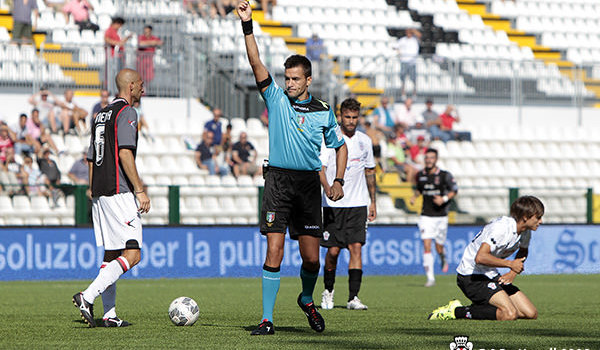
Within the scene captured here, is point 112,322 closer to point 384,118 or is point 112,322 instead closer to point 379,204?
point 379,204

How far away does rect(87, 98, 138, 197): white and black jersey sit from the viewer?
344 inches

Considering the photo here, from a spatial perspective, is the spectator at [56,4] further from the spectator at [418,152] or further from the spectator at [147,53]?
the spectator at [418,152]

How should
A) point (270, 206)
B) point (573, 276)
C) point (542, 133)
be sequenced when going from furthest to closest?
1. point (542, 133)
2. point (573, 276)
3. point (270, 206)

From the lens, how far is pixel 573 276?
Answer: 60.5 feet

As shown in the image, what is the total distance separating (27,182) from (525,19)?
18.5 m

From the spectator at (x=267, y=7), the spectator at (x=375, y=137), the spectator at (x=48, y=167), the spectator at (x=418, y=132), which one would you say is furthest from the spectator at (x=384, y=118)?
the spectator at (x=48, y=167)

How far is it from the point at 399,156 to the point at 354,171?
36.3ft

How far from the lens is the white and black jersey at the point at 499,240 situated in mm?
9523

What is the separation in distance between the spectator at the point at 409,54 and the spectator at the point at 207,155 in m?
5.56

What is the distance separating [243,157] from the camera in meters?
21.0

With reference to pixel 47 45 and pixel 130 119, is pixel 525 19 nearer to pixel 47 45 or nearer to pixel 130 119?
pixel 47 45

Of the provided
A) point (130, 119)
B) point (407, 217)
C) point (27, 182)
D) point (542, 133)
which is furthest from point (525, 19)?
point (130, 119)

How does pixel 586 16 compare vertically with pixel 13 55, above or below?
above

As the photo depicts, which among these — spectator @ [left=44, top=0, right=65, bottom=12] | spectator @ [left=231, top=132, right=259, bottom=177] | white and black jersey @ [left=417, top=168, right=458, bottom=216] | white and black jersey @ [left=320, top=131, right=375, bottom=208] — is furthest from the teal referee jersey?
spectator @ [left=44, top=0, right=65, bottom=12]
